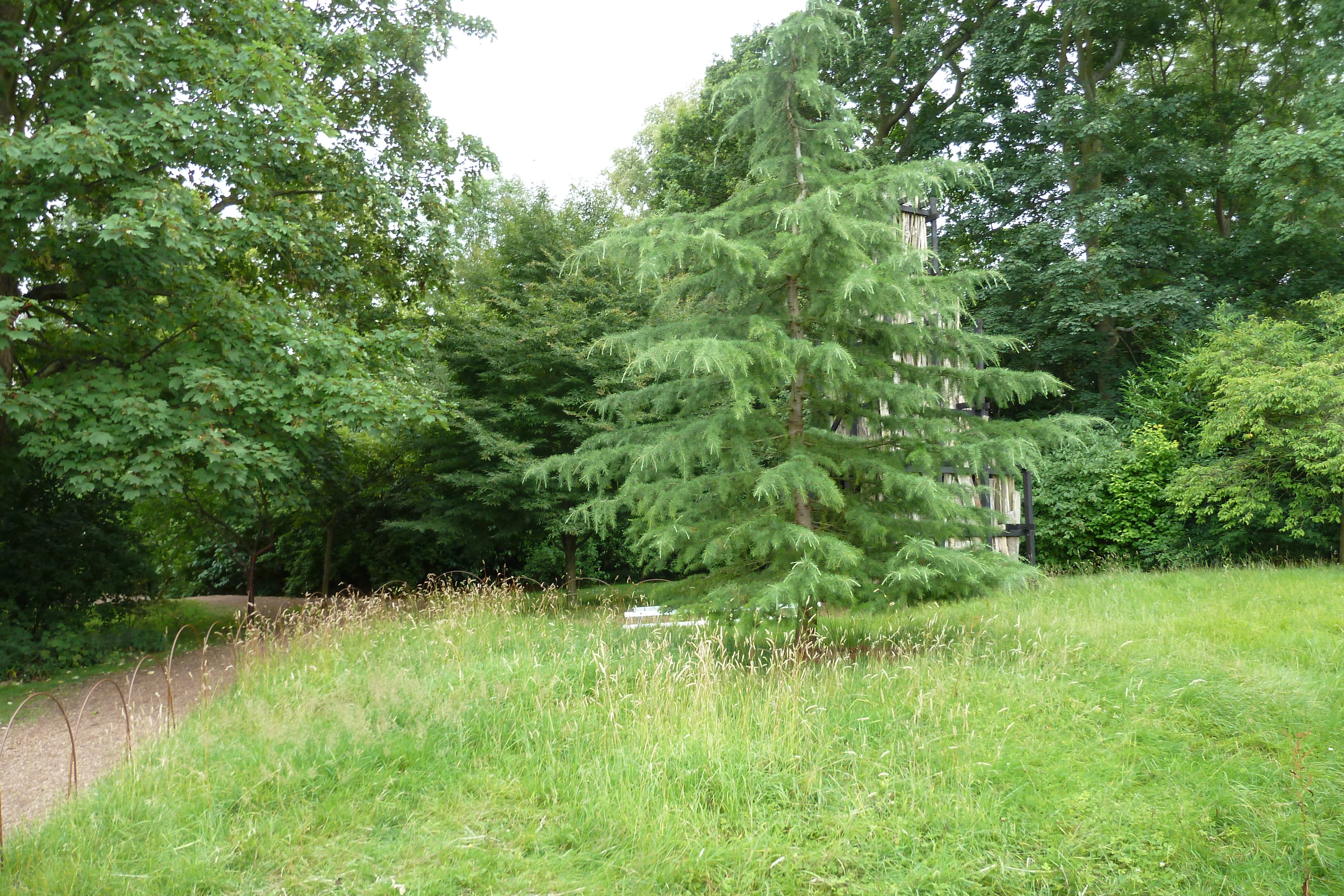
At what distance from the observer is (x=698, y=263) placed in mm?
5809

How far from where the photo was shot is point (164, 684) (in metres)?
7.50

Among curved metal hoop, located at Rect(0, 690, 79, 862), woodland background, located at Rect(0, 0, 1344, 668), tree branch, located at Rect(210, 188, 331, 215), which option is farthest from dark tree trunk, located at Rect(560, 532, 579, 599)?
curved metal hoop, located at Rect(0, 690, 79, 862)

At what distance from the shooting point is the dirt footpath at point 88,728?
→ 446 cm

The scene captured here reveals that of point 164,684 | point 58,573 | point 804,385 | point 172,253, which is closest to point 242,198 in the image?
point 172,253

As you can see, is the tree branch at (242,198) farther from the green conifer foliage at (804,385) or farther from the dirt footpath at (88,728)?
the green conifer foliage at (804,385)

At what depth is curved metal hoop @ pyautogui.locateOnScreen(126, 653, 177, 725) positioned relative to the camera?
14.6 feet

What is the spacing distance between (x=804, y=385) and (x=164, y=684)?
675 cm

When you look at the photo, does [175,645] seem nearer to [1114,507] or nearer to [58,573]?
[58,573]

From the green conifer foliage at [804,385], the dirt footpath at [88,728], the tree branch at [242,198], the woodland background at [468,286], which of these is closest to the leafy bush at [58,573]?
the woodland background at [468,286]

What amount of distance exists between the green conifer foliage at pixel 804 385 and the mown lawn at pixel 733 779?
750 mm

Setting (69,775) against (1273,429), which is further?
(1273,429)

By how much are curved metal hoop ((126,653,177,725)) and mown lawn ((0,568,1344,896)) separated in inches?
9.4

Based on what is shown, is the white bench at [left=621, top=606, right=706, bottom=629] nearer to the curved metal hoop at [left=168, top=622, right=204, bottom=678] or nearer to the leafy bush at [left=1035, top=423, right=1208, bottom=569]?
the curved metal hoop at [left=168, top=622, right=204, bottom=678]

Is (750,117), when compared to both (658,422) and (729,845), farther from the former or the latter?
(729,845)
